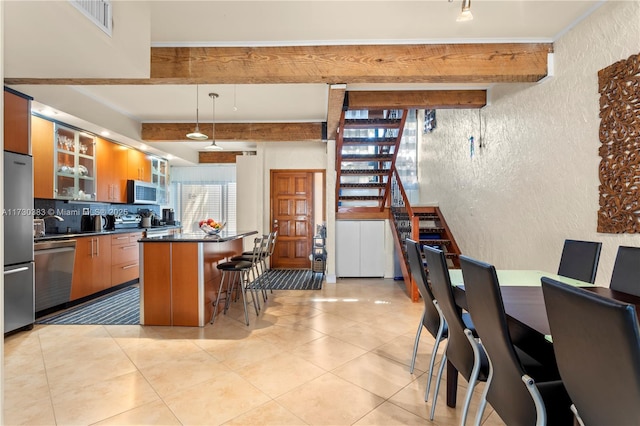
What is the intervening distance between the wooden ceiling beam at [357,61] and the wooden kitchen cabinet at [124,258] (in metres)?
2.94

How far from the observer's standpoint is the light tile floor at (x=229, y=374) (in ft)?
6.19

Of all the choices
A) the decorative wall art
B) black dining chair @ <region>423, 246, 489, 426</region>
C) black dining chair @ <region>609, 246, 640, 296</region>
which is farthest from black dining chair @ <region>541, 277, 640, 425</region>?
the decorative wall art

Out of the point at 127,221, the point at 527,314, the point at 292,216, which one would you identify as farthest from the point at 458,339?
the point at 127,221

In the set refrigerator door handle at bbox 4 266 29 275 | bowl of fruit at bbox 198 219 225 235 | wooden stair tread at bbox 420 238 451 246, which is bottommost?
refrigerator door handle at bbox 4 266 29 275

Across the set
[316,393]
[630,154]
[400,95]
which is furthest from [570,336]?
[400,95]

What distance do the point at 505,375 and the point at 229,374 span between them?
74.8 inches

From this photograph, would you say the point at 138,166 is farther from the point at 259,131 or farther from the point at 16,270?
the point at 16,270

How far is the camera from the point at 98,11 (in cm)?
228

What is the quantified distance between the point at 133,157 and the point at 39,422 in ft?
15.9

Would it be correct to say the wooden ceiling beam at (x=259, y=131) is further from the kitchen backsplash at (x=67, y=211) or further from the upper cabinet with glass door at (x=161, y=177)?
the kitchen backsplash at (x=67, y=211)

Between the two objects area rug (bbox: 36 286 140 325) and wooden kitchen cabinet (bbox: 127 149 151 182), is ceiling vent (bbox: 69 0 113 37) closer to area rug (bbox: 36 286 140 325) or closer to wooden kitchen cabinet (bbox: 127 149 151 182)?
area rug (bbox: 36 286 140 325)

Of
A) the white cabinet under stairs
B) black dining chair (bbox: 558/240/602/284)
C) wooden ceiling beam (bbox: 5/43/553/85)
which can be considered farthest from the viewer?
the white cabinet under stairs

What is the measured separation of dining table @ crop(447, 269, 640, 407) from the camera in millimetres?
1255

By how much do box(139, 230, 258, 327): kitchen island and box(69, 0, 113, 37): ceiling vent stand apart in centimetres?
198
